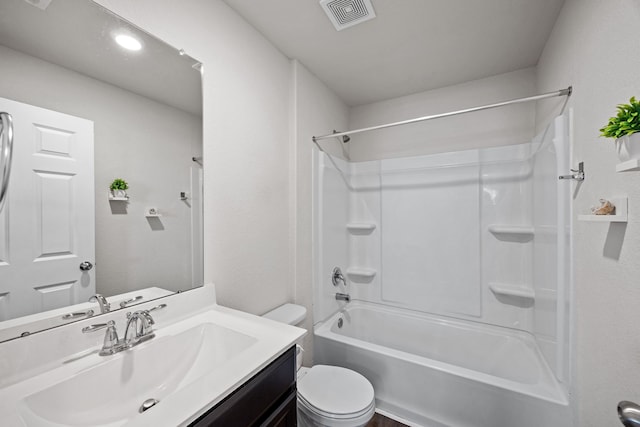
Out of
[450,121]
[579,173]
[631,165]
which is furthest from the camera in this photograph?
[450,121]

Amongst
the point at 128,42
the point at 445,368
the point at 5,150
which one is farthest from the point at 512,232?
the point at 5,150

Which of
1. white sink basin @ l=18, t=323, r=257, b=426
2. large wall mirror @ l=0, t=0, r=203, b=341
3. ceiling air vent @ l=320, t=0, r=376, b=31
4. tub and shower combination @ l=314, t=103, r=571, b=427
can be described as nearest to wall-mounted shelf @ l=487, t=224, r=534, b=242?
tub and shower combination @ l=314, t=103, r=571, b=427

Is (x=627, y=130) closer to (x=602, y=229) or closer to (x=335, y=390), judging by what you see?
(x=602, y=229)

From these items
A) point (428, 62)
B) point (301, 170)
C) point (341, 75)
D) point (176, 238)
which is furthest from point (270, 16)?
point (176, 238)

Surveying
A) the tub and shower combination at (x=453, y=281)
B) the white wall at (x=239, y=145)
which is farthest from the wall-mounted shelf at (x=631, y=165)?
the white wall at (x=239, y=145)

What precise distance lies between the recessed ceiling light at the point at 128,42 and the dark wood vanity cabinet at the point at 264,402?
136 centimetres

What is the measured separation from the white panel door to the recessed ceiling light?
37cm

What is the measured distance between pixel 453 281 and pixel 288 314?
148cm

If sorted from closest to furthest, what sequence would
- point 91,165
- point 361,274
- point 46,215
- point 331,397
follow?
point 46,215 → point 91,165 → point 331,397 → point 361,274

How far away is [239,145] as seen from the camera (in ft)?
5.01

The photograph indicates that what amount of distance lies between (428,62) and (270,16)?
124cm

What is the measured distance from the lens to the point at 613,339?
96 centimetres

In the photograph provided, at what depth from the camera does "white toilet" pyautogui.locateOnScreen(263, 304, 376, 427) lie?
1.31m

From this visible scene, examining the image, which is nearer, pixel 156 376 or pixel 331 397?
pixel 156 376
